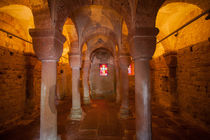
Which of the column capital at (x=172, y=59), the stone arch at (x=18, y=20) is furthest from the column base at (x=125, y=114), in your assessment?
the stone arch at (x=18, y=20)

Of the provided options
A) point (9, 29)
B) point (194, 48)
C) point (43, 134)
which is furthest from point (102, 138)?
point (9, 29)

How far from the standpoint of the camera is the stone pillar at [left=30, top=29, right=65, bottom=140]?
2.47 m

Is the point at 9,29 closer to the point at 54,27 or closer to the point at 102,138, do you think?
the point at 54,27

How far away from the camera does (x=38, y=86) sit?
5.97 m

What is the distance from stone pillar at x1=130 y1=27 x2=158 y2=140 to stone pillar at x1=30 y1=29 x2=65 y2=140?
74.9 inches

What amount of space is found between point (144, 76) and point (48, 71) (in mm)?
2342

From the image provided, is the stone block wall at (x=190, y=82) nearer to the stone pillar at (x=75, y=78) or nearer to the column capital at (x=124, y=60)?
the column capital at (x=124, y=60)

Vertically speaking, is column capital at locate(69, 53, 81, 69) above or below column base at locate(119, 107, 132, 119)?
above

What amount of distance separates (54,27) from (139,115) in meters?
2.91

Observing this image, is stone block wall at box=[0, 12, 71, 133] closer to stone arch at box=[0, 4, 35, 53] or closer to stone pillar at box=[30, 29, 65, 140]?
stone arch at box=[0, 4, 35, 53]

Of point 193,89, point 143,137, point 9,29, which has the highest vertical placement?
point 9,29

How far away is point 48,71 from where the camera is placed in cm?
261

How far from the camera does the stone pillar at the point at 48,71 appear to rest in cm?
247

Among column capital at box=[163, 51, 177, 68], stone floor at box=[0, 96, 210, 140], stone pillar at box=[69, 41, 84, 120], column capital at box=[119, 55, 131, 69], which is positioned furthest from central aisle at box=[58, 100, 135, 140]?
column capital at box=[163, 51, 177, 68]
